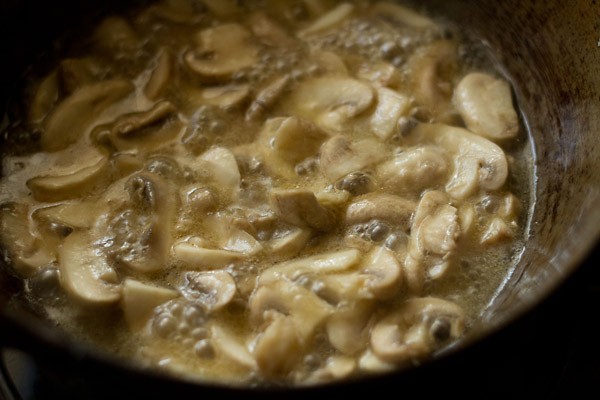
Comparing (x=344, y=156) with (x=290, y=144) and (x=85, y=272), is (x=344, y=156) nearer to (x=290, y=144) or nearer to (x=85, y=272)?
(x=290, y=144)

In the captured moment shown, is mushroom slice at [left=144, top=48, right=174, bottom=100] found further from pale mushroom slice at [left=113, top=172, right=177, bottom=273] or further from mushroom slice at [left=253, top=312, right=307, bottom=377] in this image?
mushroom slice at [left=253, top=312, right=307, bottom=377]

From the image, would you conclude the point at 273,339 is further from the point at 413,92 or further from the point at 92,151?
the point at 413,92

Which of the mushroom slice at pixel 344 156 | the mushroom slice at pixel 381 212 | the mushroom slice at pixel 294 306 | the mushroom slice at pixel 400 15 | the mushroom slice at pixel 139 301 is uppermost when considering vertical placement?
the mushroom slice at pixel 400 15

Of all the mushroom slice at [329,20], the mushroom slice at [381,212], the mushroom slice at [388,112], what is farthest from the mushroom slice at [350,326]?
the mushroom slice at [329,20]

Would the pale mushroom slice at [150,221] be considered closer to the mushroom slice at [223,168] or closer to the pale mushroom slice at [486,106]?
the mushroom slice at [223,168]

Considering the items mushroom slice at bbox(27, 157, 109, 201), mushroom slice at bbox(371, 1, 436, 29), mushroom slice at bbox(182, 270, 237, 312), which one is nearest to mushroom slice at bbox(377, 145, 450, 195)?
mushroom slice at bbox(182, 270, 237, 312)

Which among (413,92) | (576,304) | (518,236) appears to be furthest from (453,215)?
(413,92)
